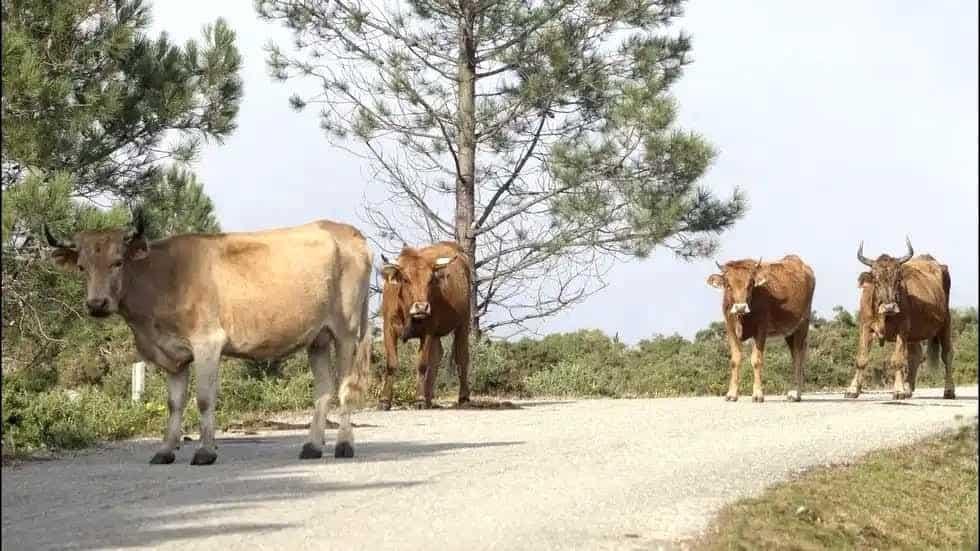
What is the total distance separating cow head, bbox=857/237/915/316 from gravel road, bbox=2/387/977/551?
617 centimetres

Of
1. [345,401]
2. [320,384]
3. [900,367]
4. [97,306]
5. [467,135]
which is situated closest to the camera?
[97,306]

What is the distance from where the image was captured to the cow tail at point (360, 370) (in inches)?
567

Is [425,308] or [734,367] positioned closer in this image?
[425,308]

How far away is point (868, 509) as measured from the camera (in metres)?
12.1

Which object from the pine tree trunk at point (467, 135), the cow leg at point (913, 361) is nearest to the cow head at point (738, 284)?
the cow leg at point (913, 361)

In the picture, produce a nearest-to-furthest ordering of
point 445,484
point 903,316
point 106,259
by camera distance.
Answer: point 445,484, point 106,259, point 903,316

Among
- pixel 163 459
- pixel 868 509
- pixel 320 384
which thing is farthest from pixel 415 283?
pixel 868 509

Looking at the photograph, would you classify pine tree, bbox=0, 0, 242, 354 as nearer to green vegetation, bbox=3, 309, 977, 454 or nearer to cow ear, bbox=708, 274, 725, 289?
green vegetation, bbox=3, 309, 977, 454

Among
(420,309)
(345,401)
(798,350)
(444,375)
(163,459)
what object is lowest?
(163,459)

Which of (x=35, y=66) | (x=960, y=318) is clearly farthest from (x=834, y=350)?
(x=35, y=66)

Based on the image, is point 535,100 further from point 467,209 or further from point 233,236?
point 233,236

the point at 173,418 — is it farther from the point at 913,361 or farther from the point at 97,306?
the point at 913,361

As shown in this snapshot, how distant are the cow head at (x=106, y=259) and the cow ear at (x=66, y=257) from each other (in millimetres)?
100

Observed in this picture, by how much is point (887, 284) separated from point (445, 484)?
48.6ft
